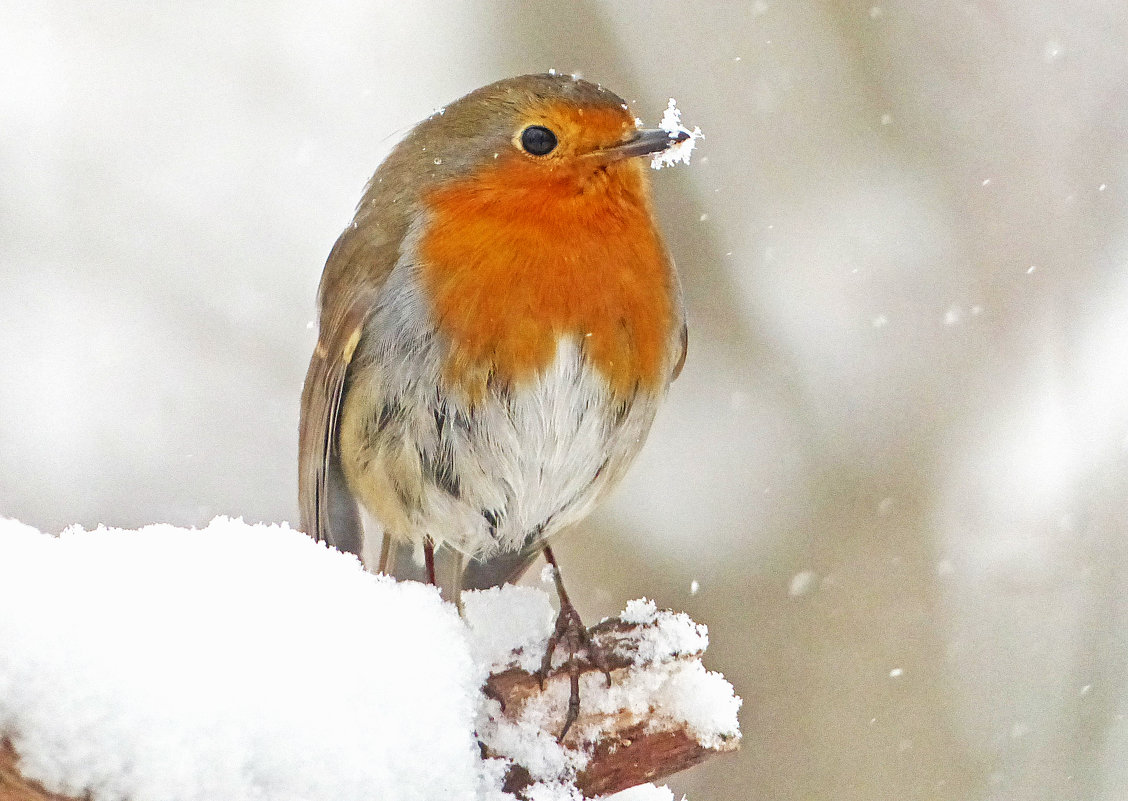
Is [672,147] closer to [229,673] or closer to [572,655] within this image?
[572,655]

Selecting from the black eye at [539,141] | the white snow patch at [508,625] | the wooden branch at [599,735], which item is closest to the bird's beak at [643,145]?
the black eye at [539,141]

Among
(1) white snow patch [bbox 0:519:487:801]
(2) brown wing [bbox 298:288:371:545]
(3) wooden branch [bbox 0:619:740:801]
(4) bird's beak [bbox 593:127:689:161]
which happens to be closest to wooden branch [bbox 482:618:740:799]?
(3) wooden branch [bbox 0:619:740:801]

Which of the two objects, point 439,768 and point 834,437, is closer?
point 439,768

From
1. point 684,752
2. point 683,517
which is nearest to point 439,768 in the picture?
point 684,752

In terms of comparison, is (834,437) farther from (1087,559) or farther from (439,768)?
(439,768)

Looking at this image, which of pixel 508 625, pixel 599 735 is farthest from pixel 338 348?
pixel 599 735

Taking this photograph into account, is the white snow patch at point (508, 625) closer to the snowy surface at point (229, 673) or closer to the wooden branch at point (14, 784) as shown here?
the snowy surface at point (229, 673)
